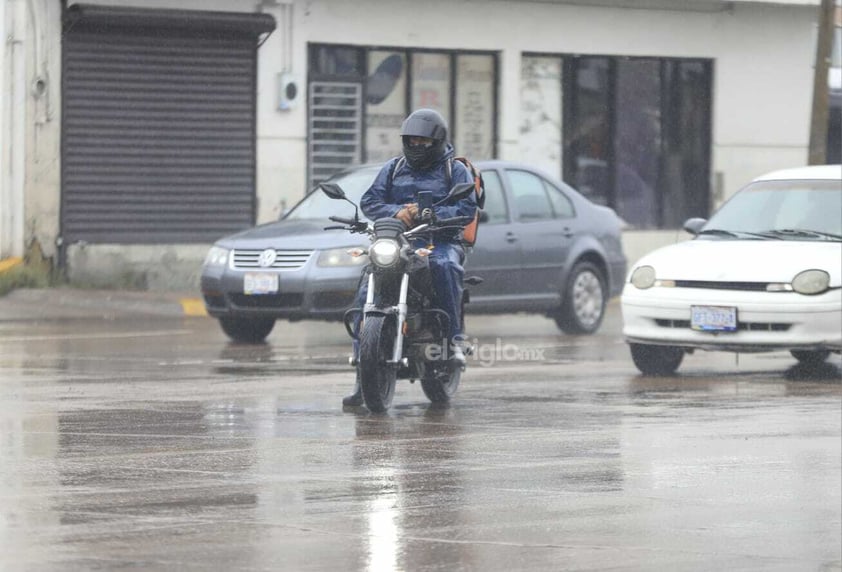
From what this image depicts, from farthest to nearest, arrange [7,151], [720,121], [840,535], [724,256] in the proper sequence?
[720,121]
[7,151]
[724,256]
[840,535]

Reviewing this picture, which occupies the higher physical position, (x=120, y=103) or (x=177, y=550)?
(x=120, y=103)

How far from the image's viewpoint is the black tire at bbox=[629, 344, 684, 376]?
14.4 meters

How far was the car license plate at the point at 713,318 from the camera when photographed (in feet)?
45.2

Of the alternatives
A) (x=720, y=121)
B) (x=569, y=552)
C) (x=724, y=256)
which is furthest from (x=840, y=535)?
(x=720, y=121)

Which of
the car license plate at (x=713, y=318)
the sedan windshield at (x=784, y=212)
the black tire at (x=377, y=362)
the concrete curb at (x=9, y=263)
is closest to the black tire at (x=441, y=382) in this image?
the black tire at (x=377, y=362)

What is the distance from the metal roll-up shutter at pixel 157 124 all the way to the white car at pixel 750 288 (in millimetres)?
9952

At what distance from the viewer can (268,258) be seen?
16.9 meters

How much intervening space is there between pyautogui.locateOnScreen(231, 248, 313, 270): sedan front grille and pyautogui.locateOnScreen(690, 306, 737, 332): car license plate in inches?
162

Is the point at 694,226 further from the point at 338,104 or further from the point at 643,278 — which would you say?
the point at 338,104

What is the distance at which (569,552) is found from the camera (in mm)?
7105

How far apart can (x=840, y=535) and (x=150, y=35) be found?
55.2 feet

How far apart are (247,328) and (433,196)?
236 inches

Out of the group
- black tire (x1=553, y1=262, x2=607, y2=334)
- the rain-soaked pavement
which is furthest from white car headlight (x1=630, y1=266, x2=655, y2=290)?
black tire (x1=553, y1=262, x2=607, y2=334)

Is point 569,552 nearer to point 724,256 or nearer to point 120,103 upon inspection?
point 724,256
